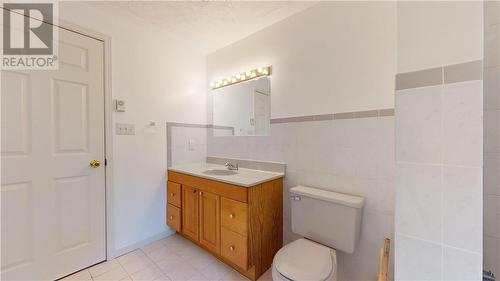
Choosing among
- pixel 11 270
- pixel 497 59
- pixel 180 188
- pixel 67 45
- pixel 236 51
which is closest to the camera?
pixel 497 59

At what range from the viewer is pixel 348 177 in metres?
1.53

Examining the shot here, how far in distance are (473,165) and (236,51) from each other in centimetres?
220

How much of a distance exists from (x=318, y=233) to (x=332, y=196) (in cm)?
29

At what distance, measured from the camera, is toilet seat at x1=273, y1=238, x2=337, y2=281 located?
1.14 metres

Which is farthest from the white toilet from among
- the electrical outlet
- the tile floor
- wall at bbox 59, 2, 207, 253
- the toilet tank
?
the electrical outlet

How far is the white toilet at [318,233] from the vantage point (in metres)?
1.18

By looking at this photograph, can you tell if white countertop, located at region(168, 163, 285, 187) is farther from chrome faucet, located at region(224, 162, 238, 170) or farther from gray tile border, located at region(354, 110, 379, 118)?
gray tile border, located at region(354, 110, 379, 118)

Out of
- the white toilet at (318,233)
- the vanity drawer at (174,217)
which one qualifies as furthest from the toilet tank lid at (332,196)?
the vanity drawer at (174,217)

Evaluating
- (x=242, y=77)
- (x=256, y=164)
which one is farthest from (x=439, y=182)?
(x=242, y=77)

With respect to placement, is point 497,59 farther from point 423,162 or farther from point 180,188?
point 180,188

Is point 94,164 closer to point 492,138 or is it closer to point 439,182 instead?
point 439,182

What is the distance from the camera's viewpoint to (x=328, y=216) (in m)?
1.45

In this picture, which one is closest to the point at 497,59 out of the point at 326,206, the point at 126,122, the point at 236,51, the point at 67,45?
the point at 326,206

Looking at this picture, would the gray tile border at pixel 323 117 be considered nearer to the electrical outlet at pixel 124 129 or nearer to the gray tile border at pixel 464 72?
the gray tile border at pixel 464 72
